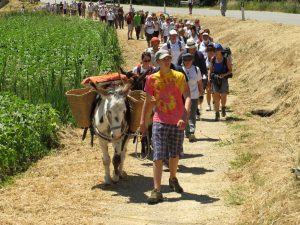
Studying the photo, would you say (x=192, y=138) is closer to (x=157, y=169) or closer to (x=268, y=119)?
(x=268, y=119)

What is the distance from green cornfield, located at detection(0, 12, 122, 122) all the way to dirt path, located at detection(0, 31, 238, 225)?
2.36m

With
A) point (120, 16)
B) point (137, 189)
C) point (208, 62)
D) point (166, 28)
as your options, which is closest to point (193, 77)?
point (137, 189)

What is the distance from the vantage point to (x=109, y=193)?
1024 centimetres

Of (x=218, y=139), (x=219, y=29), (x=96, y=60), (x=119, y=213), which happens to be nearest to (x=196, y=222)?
Answer: (x=119, y=213)

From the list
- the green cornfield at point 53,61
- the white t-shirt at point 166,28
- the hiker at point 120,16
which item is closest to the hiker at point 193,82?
the green cornfield at point 53,61

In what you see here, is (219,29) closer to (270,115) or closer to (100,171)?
(270,115)

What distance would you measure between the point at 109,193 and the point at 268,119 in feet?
20.4

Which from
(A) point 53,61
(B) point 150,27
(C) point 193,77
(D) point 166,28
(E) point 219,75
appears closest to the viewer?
(C) point 193,77

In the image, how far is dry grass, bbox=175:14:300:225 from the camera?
8.51 m

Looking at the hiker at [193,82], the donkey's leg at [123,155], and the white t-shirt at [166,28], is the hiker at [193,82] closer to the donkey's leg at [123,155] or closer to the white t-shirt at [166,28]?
the donkey's leg at [123,155]

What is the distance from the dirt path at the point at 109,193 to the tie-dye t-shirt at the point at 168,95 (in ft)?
4.06

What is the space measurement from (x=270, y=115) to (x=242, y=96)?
329 cm

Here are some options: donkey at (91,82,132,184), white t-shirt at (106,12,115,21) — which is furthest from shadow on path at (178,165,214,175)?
white t-shirt at (106,12,115,21)

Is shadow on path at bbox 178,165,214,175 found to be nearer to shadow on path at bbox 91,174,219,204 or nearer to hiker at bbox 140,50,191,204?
shadow on path at bbox 91,174,219,204
